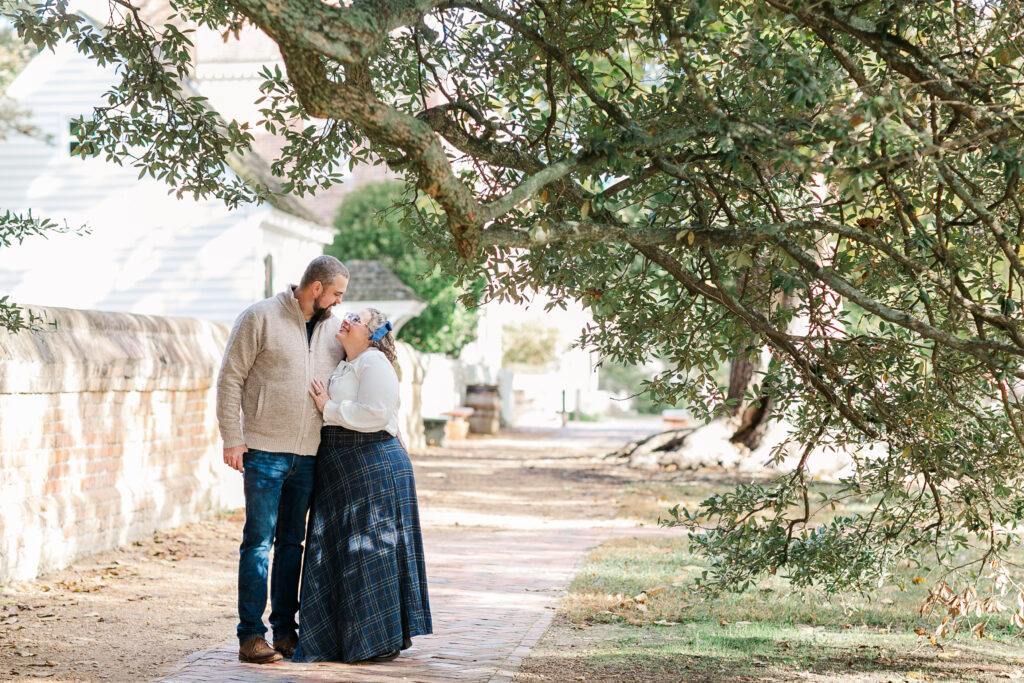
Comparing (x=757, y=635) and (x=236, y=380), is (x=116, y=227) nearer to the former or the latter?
(x=236, y=380)

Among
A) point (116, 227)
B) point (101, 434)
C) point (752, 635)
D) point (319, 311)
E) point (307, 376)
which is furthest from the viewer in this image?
point (116, 227)

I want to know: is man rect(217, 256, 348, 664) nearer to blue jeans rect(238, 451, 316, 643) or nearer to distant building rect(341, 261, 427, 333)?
blue jeans rect(238, 451, 316, 643)

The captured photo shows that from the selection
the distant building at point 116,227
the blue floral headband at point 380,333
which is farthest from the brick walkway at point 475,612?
the distant building at point 116,227

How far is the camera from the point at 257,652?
551cm

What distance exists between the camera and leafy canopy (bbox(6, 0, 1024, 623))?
12.4 feet

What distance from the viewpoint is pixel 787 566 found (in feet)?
20.8

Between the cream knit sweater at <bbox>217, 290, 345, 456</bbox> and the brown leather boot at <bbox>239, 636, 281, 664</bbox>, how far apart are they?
3.25 feet

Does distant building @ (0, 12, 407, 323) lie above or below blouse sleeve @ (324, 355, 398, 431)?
above

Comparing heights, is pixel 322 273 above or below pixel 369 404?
above

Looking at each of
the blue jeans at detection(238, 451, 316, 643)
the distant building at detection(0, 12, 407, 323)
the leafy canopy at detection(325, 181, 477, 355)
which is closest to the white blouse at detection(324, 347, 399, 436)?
the blue jeans at detection(238, 451, 316, 643)

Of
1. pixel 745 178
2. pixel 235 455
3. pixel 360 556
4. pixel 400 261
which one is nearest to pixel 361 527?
pixel 360 556

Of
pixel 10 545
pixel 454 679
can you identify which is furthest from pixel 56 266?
pixel 454 679

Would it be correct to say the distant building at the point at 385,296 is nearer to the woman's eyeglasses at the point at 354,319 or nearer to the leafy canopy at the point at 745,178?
the leafy canopy at the point at 745,178

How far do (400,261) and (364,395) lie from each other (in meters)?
23.3
